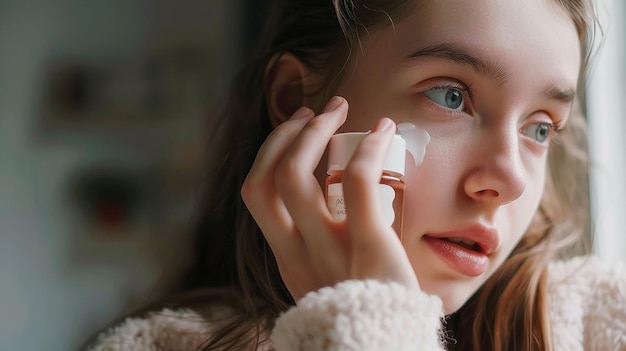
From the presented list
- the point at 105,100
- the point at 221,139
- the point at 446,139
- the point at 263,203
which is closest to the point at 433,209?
the point at 446,139

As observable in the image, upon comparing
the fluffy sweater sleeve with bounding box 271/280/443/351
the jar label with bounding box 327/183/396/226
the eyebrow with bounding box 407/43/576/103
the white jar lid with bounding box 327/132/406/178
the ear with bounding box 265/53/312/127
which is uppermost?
the eyebrow with bounding box 407/43/576/103

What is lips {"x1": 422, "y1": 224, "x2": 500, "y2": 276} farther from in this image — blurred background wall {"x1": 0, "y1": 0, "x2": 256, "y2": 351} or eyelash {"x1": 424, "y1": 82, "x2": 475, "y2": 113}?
blurred background wall {"x1": 0, "y1": 0, "x2": 256, "y2": 351}

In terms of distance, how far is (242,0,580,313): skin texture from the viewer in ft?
2.32

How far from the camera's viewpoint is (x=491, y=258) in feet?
2.75

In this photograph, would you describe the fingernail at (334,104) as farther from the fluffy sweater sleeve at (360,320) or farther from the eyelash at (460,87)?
the fluffy sweater sleeve at (360,320)

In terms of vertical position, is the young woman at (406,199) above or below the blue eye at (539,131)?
below

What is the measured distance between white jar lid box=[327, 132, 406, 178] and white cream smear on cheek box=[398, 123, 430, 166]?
0.05 m

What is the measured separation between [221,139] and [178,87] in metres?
0.33

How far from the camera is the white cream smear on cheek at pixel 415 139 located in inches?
29.8

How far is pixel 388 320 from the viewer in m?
0.60

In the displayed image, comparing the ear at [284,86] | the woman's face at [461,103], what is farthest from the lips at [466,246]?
the ear at [284,86]

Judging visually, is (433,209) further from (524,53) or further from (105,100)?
(105,100)

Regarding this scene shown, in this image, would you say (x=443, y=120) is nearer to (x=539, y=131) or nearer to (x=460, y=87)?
(x=460, y=87)

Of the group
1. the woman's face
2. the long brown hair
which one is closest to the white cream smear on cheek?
the woman's face
